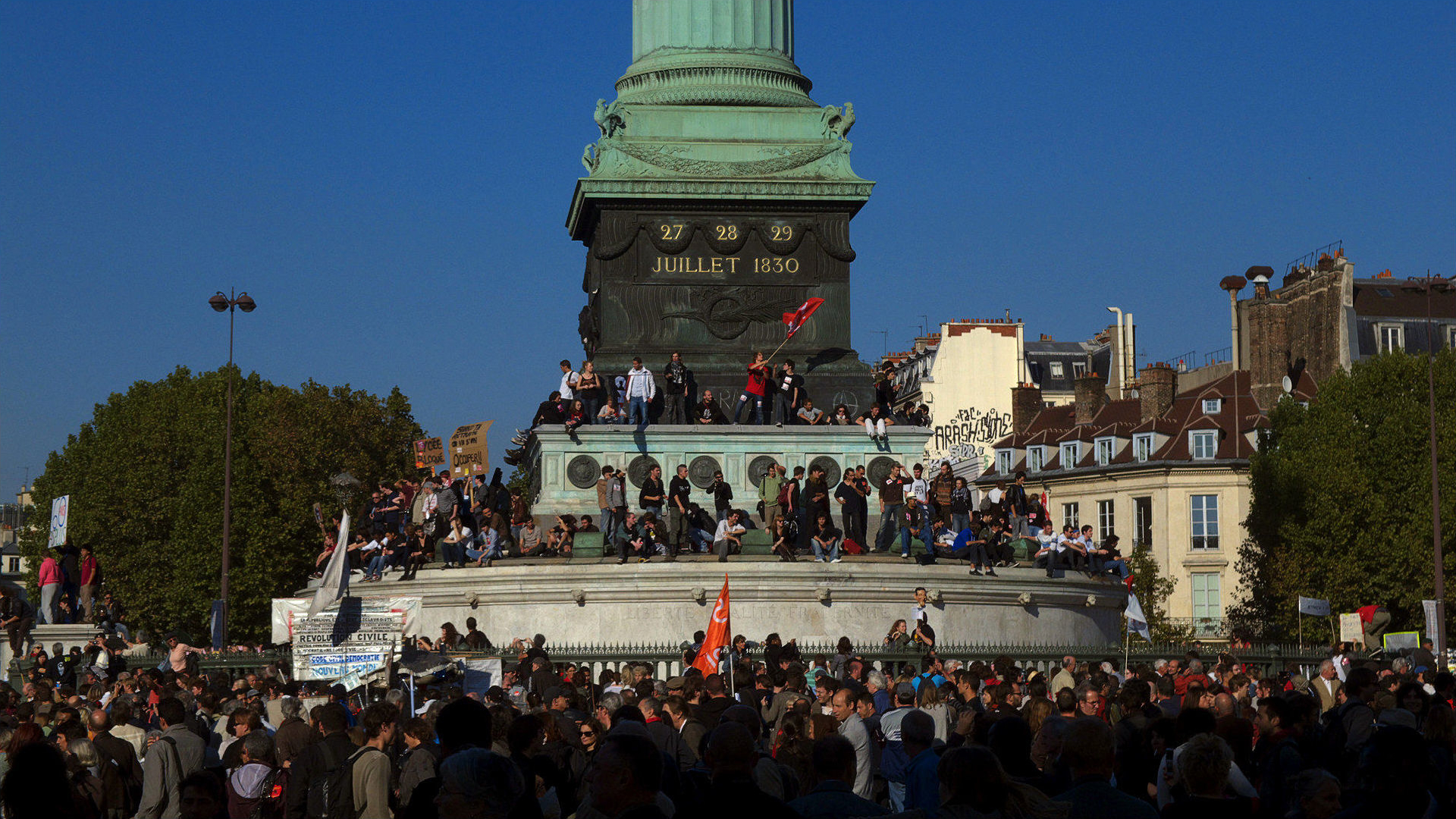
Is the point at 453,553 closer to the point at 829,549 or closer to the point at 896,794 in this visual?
the point at 829,549

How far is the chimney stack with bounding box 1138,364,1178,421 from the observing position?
226 ft

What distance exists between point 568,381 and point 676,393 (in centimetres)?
196

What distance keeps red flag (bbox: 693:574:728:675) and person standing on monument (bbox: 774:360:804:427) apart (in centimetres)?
1522

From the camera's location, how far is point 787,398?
115 feet

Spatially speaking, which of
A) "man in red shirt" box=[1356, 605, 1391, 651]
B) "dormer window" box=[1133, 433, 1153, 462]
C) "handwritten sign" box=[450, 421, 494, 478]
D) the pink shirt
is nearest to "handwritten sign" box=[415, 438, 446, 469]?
"handwritten sign" box=[450, 421, 494, 478]

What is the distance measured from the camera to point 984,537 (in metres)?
30.7

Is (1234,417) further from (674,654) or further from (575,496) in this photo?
(674,654)

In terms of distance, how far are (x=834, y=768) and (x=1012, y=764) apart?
905 mm

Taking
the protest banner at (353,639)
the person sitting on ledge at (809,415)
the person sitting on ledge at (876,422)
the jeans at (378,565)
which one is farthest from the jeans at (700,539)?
the protest banner at (353,639)

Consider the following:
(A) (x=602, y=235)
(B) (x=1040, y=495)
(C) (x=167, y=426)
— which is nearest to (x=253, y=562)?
(C) (x=167, y=426)

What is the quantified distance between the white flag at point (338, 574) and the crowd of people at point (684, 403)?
708 cm

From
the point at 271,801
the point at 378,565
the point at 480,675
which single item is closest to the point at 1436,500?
the point at 378,565

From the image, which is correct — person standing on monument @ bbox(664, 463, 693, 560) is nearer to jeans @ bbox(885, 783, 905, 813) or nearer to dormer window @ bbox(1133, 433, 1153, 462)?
jeans @ bbox(885, 783, 905, 813)

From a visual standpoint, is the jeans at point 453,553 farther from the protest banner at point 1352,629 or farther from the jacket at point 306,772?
the jacket at point 306,772
